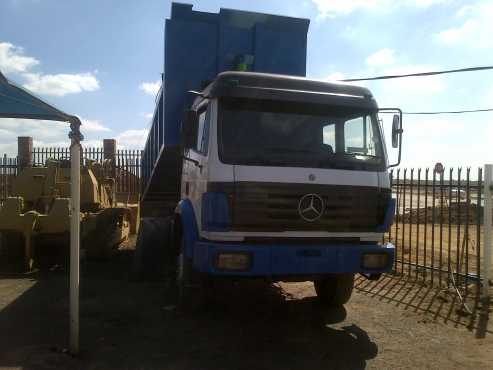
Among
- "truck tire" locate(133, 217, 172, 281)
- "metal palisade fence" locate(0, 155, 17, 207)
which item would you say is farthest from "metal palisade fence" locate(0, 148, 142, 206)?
"truck tire" locate(133, 217, 172, 281)

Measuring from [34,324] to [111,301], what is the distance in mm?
1191

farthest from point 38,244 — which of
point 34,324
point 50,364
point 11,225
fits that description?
point 50,364

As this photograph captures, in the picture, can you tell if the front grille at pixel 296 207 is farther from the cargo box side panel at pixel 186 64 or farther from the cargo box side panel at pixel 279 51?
the cargo box side panel at pixel 279 51

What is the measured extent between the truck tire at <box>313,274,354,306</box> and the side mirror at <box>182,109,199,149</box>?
7.70ft

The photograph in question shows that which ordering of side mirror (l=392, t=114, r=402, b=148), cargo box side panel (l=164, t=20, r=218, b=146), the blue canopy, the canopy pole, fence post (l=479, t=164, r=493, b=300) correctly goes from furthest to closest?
cargo box side panel (l=164, t=20, r=218, b=146), fence post (l=479, t=164, r=493, b=300), side mirror (l=392, t=114, r=402, b=148), the blue canopy, the canopy pole

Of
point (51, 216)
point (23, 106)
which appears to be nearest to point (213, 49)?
point (23, 106)

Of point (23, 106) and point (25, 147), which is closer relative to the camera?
point (23, 106)

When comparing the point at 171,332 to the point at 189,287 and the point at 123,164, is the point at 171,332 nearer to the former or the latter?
the point at 189,287

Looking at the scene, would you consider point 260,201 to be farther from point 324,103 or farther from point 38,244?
point 38,244

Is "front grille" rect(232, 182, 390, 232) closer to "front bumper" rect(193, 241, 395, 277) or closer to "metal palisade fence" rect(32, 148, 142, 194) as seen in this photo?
"front bumper" rect(193, 241, 395, 277)

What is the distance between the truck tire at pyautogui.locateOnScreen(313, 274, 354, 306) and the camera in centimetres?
586

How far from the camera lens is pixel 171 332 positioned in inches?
198

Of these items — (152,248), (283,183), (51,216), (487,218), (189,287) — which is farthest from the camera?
(51,216)

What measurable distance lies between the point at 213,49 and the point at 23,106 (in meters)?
2.90
